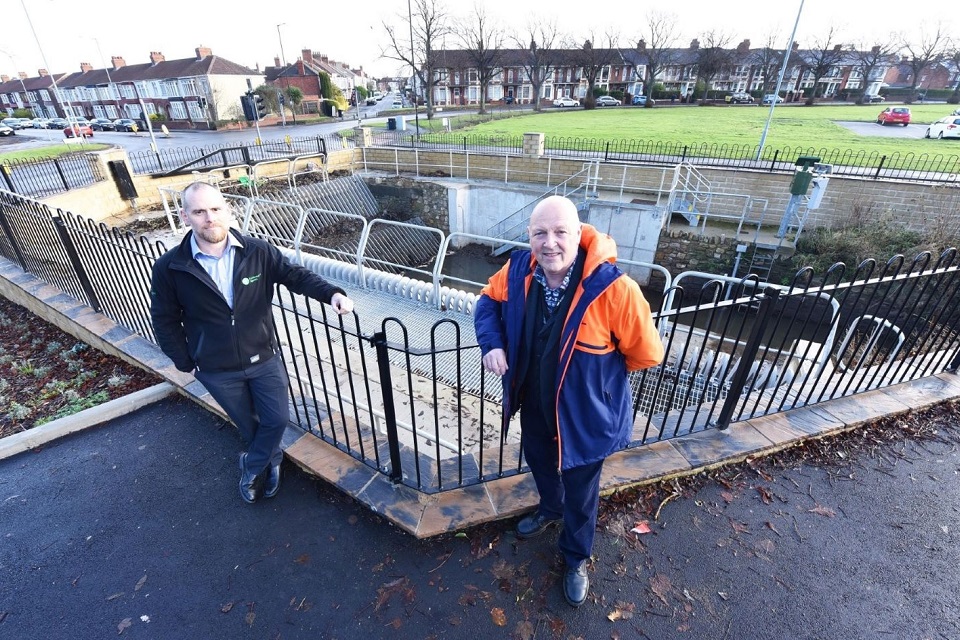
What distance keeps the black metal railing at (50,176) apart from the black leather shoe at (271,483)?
1337 centimetres

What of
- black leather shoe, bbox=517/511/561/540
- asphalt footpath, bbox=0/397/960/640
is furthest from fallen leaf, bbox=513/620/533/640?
black leather shoe, bbox=517/511/561/540

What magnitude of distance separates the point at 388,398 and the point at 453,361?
3402 mm

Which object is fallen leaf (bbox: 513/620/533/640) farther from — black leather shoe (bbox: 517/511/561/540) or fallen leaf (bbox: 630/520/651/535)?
fallen leaf (bbox: 630/520/651/535)

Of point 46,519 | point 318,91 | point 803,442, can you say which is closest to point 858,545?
point 803,442

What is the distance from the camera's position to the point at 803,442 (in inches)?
117

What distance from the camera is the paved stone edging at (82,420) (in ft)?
9.68

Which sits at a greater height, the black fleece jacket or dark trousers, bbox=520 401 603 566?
the black fleece jacket

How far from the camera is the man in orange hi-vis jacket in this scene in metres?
1.64

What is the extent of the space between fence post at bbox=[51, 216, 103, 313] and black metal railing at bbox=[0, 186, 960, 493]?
0.01 m

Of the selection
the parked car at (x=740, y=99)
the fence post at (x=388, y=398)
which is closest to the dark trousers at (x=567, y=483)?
the fence post at (x=388, y=398)

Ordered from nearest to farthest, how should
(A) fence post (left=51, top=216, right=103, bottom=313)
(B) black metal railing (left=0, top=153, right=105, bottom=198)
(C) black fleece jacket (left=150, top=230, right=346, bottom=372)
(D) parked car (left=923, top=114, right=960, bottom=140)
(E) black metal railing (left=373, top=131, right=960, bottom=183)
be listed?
1. (C) black fleece jacket (left=150, top=230, right=346, bottom=372)
2. (A) fence post (left=51, top=216, right=103, bottom=313)
3. (B) black metal railing (left=0, top=153, right=105, bottom=198)
4. (E) black metal railing (left=373, top=131, right=960, bottom=183)
5. (D) parked car (left=923, top=114, right=960, bottom=140)

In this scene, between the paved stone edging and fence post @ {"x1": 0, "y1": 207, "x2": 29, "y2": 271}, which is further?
fence post @ {"x1": 0, "y1": 207, "x2": 29, "y2": 271}

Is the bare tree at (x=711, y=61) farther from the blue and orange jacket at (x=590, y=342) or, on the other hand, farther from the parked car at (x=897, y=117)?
the blue and orange jacket at (x=590, y=342)

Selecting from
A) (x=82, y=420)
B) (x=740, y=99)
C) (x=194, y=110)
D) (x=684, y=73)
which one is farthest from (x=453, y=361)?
(x=684, y=73)
